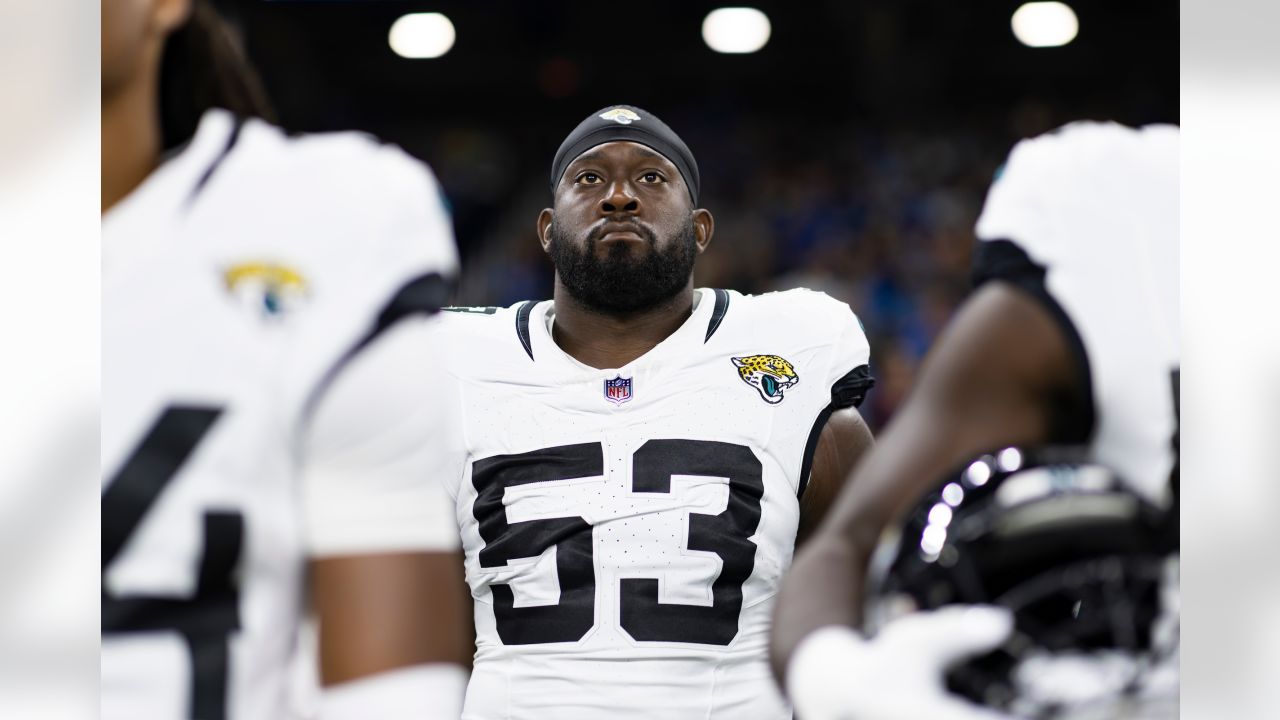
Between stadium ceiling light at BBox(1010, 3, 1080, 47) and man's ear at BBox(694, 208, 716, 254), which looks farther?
man's ear at BBox(694, 208, 716, 254)

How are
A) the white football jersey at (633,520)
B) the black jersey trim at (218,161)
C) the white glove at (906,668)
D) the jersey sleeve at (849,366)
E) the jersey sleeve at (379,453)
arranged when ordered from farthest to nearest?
the jersey sleeve at (849,366) < the white football jersey at (633,520) < the white glove at (906,668) < the black jersey trim at (218,161) < the jersey sleeve at (379,453)

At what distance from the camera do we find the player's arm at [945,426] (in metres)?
1.38

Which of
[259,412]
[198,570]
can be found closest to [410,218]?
[259,412]

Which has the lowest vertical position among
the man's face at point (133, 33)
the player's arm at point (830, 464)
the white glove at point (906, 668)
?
the white glove at point (906, 668)

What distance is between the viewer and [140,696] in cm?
96

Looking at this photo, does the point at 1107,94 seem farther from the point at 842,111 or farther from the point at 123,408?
the point at 123,408

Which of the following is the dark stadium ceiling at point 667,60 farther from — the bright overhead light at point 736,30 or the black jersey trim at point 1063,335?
the black jersey trim at point 1063,335

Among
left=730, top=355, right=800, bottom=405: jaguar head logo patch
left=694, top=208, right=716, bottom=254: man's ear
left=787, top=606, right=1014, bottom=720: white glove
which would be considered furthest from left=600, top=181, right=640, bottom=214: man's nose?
left=787, top=606, right=1014, bottom=720: white glove

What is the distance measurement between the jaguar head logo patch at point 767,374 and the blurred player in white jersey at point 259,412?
666 millimetres

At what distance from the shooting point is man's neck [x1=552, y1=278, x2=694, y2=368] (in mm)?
1585

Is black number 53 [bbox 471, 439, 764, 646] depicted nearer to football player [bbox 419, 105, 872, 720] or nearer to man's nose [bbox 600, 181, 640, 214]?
football player [bbox 419, 105, 872, 720]

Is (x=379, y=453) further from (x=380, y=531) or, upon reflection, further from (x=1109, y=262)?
Answer: (x=1109, y=262)

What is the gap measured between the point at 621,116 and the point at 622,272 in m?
0.19

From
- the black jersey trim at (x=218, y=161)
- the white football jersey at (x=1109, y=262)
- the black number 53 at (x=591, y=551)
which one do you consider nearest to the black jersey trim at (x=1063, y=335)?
the white football jersey at (x=1109, y=262)
